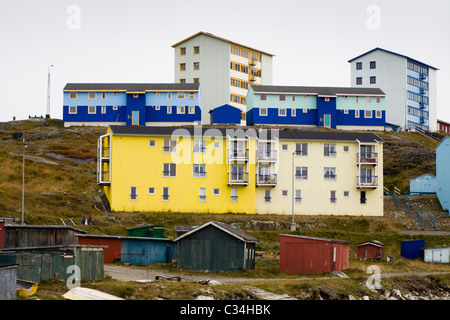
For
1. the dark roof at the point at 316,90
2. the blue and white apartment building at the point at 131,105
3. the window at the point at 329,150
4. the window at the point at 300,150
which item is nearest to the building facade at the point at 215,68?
the blue and white apartment building at the point at 131,105

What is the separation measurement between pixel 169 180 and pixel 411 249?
23.4 m

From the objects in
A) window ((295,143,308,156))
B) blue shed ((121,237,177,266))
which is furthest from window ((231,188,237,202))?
blue shed ((121,237,177,266))

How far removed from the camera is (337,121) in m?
107

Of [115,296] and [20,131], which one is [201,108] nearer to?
[20,131]

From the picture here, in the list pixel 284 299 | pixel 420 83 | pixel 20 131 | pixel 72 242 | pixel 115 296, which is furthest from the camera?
pixel 420 83

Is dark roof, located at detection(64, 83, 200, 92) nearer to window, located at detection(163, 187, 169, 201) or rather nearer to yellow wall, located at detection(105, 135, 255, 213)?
yellow wall, located at detection(105, 135, 255, 213)

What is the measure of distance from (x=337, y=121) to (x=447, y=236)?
44.2 metres

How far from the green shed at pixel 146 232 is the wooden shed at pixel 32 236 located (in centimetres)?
740

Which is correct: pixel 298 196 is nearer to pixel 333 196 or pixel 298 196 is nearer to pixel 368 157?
pixel 333 196

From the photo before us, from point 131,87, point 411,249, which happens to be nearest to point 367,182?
point 411,249

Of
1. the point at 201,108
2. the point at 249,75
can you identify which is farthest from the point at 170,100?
the point at 249,75

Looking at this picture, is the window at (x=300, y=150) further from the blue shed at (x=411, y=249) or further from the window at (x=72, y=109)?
the window at (x=72, y=109)

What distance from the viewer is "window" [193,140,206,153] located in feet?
235

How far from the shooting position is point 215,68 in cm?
11594
